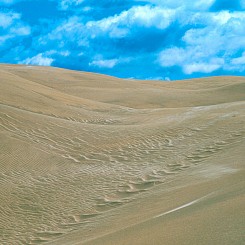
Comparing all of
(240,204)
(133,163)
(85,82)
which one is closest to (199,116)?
(133,163)

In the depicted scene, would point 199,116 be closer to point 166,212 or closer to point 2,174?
point 2,174

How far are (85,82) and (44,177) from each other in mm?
38894

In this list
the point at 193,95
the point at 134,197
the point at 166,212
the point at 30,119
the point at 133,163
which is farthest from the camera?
the point at 193,95

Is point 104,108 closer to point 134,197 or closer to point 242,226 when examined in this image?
point 134,197

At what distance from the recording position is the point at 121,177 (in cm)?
1468

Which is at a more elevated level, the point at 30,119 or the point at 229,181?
the point at 30,119

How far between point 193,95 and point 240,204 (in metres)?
39.7

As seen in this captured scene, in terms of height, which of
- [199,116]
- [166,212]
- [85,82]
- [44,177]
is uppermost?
[85,82]

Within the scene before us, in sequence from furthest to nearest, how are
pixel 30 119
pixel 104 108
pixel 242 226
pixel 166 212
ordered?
pixel 104 108, pixel 30 119, pixel 166 212, pixel 242 226

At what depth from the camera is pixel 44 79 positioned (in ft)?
171

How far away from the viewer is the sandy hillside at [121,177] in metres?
7.79

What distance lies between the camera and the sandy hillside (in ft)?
25.6

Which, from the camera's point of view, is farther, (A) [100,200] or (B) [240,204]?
(A) [100,200]

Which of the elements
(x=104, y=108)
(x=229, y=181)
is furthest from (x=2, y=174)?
(x=104, y=108)
